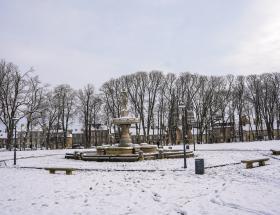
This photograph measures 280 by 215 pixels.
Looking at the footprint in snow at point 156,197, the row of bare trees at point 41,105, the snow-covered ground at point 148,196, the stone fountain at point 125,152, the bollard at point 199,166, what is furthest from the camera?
the row of bare trees at point 41,105

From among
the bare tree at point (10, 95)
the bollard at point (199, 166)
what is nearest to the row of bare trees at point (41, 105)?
the bare tree at point (10, 95)

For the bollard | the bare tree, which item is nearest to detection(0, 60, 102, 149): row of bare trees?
the bare tree

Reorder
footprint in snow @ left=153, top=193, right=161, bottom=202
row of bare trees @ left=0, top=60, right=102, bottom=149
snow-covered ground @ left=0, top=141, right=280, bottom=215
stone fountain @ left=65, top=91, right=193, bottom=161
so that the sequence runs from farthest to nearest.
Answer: row of bare trees @ left=0, top=60, right=102, bottom=149, stone fountain @ left=65, top=91, right=193, bottom=161, footprint in snow @ left=153, top=193, right=161, bottom=202, snow-covered ground @ left=0, top=141, right=280, bottom=215

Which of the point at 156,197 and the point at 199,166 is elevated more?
the point at 199,166

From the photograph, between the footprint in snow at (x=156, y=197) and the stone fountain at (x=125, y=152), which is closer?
the footprint in snow at (x=156, y=197)

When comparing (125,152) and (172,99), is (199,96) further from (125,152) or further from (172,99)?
(125,152)

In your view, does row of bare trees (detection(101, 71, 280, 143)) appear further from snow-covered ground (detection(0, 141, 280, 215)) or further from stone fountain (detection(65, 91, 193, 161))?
snow-covered ground (detection(0, 141, 280, 215))

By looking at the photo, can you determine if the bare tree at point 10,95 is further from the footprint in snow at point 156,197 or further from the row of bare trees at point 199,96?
the footprint in snow at point 156,197

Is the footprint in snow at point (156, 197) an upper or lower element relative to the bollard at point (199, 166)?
lower

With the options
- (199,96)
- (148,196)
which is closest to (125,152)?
(148,196)

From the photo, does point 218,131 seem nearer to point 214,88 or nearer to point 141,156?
point 214,88

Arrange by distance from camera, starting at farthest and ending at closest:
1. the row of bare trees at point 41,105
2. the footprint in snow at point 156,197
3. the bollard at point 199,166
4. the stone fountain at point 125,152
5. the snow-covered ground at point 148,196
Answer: the row of bare trees at point 41,105 < the stone fountain at point 125,152 < the bollard at point 199,166 < the footprint in snow at point 156,197 < the snow-covered ground at point 148,196

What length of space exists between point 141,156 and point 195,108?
105 ft

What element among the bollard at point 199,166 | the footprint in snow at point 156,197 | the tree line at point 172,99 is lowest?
the footprint in snow at point 156,197
